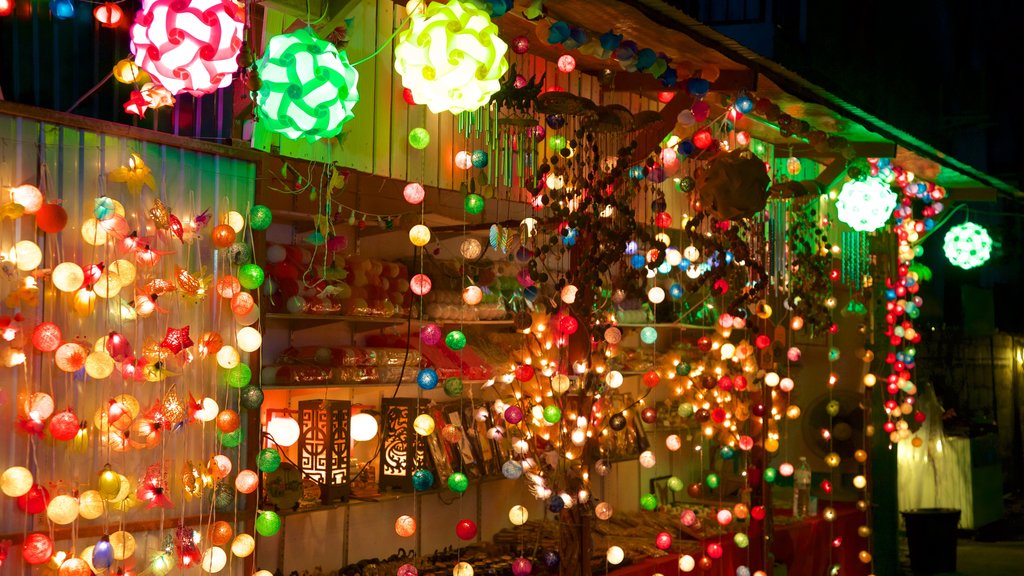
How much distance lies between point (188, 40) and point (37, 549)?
1510mm

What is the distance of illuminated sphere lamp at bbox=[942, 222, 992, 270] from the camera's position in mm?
8656

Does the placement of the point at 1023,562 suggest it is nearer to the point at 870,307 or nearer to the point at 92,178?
the point at 870,307

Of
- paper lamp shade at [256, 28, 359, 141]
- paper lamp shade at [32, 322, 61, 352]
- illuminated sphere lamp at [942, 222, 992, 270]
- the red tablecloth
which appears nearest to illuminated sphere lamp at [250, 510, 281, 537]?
paper lamp shade at [32, 322, 61, 352]

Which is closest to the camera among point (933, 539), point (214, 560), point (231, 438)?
point (214, 560)

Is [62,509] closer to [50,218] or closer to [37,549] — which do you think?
[37,549]

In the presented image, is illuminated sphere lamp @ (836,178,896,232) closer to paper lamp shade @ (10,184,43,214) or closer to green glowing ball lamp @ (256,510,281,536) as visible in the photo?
green glowing ball lamp @ (256,510,281,536)

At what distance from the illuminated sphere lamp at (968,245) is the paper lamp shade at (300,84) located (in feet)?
23.5

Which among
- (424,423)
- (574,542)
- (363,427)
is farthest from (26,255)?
(574,542)

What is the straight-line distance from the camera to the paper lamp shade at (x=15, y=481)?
2932mm

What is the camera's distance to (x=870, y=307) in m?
8.31

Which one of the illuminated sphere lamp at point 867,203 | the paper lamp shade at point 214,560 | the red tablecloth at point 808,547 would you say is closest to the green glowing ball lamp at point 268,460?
the paper lamp shade at point 214,560

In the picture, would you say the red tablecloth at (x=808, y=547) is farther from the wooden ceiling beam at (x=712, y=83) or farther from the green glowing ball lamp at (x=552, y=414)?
the wooden ceiling beam at (x=712, y=83)

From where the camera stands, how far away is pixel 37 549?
2.94 meters

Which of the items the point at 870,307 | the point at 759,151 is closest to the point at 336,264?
the point at 759,151
